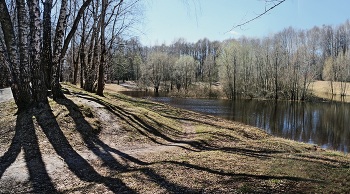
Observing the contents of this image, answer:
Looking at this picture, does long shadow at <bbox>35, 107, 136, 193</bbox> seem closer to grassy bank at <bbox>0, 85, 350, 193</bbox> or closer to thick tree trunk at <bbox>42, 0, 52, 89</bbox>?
grassy bank at <bbox>0, 85, 350, 193</bbox>

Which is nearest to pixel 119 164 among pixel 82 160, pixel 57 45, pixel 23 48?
pixel 82 160

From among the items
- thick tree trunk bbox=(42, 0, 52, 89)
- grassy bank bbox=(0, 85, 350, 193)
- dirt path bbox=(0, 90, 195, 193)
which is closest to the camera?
grassy bank bbox=(0, 85, 350, 193)

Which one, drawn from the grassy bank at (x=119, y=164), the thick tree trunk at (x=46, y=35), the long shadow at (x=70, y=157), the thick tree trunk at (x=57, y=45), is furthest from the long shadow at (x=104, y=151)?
the thick tree trunk at (x=46, y=35)

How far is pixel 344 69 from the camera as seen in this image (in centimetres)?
4469

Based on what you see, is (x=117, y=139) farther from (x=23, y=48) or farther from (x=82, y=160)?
(x=23, y=48)

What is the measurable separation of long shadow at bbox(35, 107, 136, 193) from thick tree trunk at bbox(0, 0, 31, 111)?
3.35 ft

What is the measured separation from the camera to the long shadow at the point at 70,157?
13.5 feet

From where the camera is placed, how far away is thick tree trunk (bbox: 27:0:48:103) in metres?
6.99

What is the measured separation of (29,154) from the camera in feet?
17.0

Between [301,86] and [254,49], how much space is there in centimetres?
1292

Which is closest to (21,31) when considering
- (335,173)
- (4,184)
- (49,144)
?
(49,144)

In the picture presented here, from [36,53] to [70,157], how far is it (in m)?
4.11

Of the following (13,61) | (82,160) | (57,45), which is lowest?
(82,160)

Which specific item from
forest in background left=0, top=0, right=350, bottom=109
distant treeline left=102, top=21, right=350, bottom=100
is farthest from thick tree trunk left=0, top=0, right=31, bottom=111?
distant treeline left=102, top=21, right=350, bottom=100
